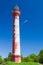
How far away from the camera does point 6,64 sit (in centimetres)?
3105

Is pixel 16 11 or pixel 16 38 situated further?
pixel 16 11

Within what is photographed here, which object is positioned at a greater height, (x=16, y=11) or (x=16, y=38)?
(x=16, y=11)

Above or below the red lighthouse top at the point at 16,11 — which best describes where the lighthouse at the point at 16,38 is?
below

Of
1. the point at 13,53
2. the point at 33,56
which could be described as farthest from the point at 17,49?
the point at 33,56

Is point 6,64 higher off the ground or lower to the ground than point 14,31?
lower

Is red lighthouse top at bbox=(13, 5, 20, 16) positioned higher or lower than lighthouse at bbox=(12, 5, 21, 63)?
higher

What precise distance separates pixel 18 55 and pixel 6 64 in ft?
24.9

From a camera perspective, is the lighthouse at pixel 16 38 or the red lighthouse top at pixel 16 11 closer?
the lighthouse at pixel 16 38

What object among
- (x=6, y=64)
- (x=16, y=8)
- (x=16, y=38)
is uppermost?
(x=16, y=8)

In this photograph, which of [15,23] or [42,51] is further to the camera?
[42,51]

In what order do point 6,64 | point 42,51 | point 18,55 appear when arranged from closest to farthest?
point 6,64, point 18,55, point 42,51

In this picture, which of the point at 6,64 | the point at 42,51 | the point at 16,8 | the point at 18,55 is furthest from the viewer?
the point at 42,51

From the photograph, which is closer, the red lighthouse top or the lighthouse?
the lighthouse

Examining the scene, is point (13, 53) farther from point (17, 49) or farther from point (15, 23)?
point (15, 23)
